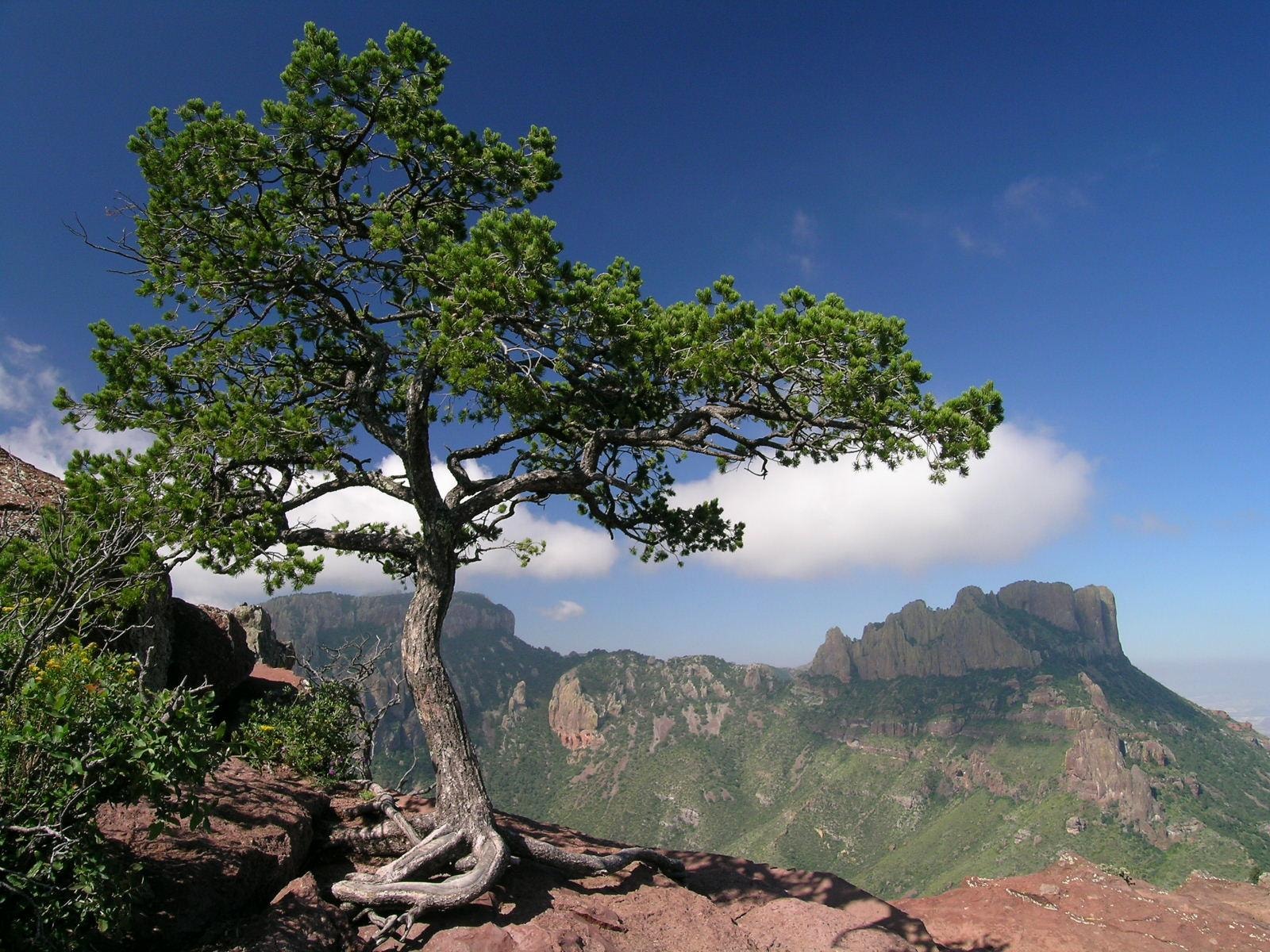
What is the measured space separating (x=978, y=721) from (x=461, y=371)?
18927cm

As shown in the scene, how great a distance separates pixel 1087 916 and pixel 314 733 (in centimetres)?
1313

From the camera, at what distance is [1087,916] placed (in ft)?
36.3

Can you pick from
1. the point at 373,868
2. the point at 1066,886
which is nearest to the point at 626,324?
the point at 373,868

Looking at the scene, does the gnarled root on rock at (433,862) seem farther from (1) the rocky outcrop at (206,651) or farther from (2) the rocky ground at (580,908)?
(1) the rocky outcrop at (206,651)

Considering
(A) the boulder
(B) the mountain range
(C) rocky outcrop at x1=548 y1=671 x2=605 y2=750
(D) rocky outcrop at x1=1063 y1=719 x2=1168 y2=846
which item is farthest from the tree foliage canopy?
(C) rocky outcrop at x1=548 y1=671 x2=605 y2=750

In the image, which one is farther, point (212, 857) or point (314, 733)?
point (314, 733)

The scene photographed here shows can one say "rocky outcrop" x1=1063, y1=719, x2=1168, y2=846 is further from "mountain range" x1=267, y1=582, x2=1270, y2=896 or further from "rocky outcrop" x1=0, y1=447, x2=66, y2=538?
"rocky outcrop" x1=0, y1=447, x2=66, y2=538

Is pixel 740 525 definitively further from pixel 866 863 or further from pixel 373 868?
pixel 866 863

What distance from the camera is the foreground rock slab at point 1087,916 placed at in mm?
10266

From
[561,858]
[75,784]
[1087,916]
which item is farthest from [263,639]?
[1087,916]

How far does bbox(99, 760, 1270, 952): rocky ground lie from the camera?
18.9 feet

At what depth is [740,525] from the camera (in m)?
11.7

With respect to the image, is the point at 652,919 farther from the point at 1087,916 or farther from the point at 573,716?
the point at 573,716

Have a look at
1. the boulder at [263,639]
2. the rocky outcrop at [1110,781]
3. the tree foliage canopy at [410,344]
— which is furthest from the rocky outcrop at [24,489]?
the rocky outcrop at [1110,781]
